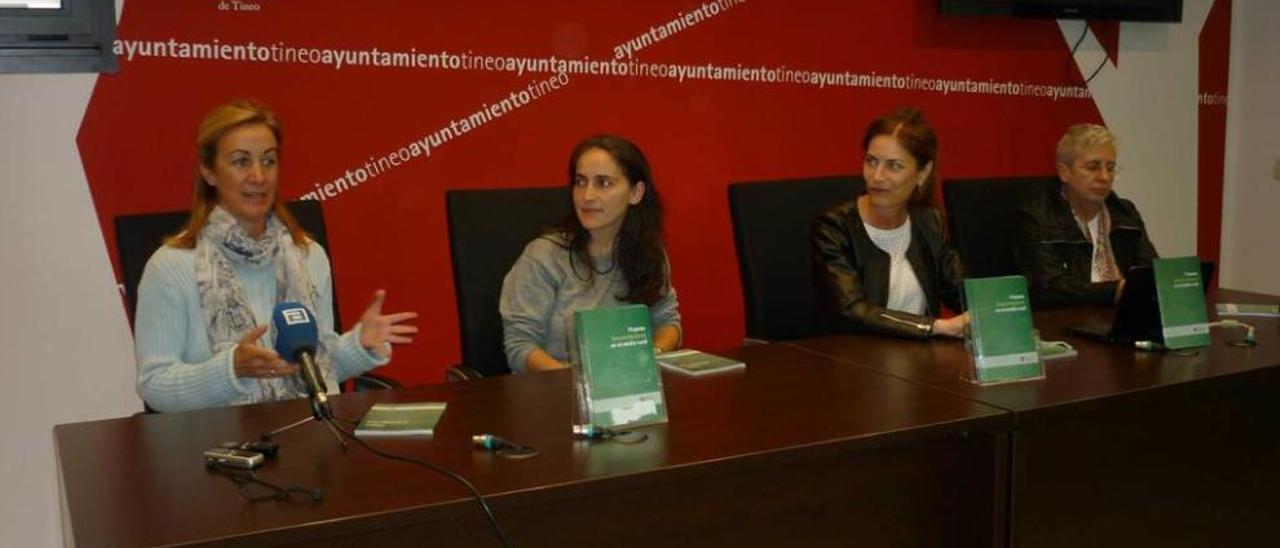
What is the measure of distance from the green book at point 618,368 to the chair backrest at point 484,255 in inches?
37.5

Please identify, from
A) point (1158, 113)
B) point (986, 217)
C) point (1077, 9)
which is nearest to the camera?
point (986, 217)

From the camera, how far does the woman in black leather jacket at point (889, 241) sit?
2.76 metres

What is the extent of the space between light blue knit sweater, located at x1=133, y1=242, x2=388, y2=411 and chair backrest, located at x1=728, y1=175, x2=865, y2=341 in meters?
1.14

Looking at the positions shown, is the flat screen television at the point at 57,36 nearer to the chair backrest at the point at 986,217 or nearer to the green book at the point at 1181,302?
the chair backrest at the point at 986,217

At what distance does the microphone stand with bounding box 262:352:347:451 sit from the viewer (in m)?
1.53

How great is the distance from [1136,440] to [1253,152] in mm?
3528

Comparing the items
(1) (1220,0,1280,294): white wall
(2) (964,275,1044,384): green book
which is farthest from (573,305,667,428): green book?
(1) (1220,0,1280,294): white wall

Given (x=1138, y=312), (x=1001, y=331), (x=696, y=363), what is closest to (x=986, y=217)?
(x=1138, y=312)

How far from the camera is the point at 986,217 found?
334cm

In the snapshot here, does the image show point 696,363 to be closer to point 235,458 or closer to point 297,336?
point 297,336

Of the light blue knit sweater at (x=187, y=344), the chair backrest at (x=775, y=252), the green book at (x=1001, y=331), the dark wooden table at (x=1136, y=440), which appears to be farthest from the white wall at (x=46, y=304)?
the green book at (x=1001, y=331)

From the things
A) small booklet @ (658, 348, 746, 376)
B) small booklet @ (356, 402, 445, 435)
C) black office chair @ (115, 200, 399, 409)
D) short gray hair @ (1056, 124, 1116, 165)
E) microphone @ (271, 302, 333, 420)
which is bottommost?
small booklet @ (658, 348, 746, 376)

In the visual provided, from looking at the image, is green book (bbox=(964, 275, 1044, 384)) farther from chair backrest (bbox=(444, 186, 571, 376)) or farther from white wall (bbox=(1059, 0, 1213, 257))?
white wall (bbox=(1059, 0, 1213, 257))

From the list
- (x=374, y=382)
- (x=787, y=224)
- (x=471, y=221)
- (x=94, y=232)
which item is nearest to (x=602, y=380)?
(x=374, y=382)
